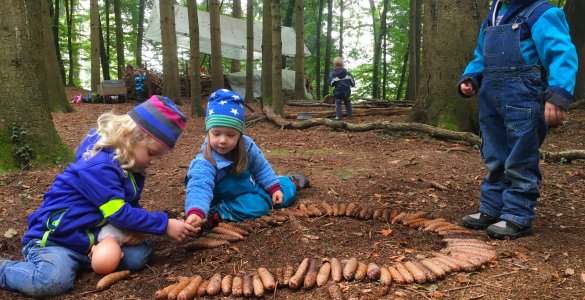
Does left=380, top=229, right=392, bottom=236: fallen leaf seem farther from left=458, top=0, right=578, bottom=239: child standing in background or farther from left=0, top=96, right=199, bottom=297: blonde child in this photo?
left=0, top=96, right=199, bottom=297: blonde child

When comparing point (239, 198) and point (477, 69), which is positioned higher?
point (477, 69)

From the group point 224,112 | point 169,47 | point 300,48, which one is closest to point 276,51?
point 169,47

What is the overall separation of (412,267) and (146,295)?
1.51 metres

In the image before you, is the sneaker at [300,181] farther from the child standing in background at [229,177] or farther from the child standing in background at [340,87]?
the child standing in background at [340,87]

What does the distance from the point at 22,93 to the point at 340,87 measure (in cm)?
737

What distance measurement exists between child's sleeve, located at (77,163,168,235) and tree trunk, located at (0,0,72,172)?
9.70 ft

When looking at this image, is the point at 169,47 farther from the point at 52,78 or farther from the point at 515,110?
the point at 515,110

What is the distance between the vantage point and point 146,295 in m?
2.35

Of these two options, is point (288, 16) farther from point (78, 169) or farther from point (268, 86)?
point (78, 169)

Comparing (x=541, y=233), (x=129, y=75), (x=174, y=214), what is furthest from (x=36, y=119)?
(x=129, y=75)

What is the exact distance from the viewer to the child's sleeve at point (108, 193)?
2471mm

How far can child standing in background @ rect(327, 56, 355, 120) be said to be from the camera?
10602 mm

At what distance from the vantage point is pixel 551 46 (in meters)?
2.63

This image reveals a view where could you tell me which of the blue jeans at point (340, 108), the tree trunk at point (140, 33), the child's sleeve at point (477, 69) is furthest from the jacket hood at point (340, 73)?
the tree trunk at point (140, 33)
